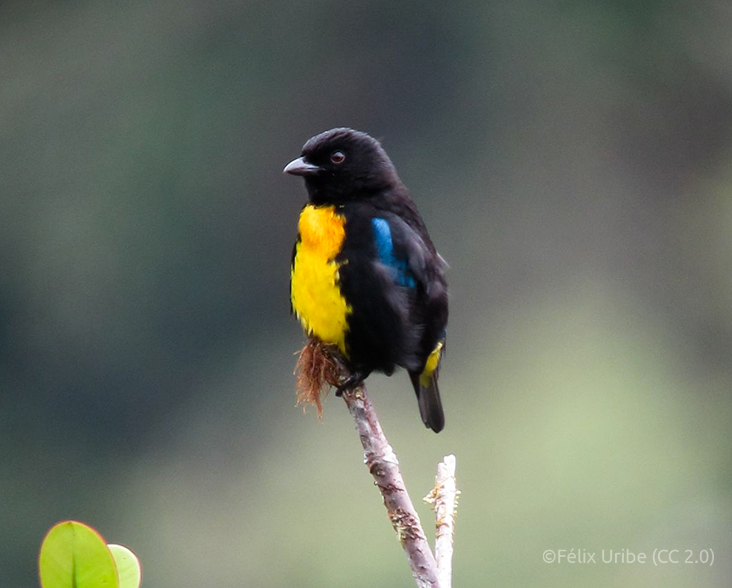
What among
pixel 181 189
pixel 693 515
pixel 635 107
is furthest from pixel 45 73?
pixel 693 515

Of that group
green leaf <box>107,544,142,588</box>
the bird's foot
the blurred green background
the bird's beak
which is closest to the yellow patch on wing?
the bird's beak

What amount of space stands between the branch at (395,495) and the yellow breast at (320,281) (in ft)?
2.82

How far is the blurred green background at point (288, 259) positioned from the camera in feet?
53.7

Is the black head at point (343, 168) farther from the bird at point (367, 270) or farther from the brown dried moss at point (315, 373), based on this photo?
the brown dried moss at point (315, 373)

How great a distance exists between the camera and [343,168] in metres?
4.30

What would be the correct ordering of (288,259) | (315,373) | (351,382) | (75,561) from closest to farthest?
(75,561) → (351,382) → (315,373) → (288,259)

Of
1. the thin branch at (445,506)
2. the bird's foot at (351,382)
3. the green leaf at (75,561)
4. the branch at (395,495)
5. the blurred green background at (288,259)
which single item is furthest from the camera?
the blurred green background at (288,259)

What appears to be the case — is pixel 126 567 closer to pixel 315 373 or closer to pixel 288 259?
pixel 315 373

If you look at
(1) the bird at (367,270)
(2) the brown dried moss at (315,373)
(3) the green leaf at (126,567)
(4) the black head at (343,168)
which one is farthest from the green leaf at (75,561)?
(4) the black head at (343,168)

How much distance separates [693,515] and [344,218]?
12268 mm

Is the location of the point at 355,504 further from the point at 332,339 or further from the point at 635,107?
the point at 332,339

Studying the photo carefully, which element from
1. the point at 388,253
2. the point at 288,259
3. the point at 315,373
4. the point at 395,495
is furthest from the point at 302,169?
the point at 288,259

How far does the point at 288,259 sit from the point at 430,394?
12260 millimetres

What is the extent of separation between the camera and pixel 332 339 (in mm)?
3912
